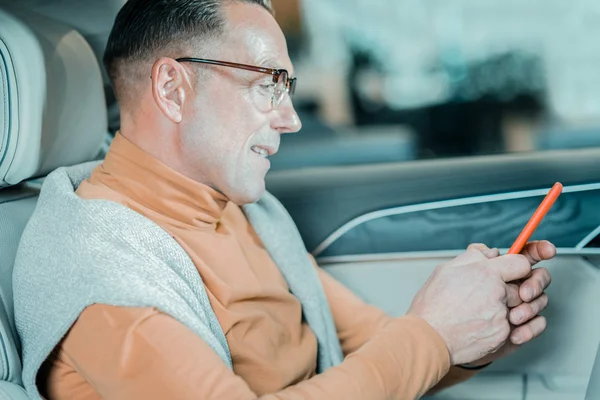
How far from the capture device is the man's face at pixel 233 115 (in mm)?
1200

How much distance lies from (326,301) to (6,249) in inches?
22.9

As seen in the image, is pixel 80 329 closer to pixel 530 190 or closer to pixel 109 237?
pixel 109 237

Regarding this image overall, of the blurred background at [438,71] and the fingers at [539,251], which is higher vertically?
the blurred background at [438,71]

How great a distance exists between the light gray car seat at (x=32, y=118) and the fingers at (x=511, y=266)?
2.35 feet

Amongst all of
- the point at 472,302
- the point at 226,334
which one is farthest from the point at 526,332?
the point at 226,334

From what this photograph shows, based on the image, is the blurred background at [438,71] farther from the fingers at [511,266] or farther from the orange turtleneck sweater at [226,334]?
the fingers at [511,266]

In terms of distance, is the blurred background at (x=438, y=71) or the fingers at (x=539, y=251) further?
the blurred background at (x=438, y=71)

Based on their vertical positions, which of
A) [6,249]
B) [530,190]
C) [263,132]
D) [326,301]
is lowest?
[326,301]

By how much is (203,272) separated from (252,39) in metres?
0.39

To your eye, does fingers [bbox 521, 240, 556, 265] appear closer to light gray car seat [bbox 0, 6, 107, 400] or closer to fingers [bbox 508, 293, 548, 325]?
fingers [bbox 508, 293, 548, 325]

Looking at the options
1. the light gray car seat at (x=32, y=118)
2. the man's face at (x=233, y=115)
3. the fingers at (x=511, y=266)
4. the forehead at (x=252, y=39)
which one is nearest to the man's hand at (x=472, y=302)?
the fingers at (x=511, y=266)

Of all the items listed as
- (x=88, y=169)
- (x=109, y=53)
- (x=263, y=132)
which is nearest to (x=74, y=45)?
(x=109, y=53)

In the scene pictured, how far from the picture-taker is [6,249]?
115 cm

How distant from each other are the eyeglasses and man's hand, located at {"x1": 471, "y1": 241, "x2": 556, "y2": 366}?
1.39 feet
